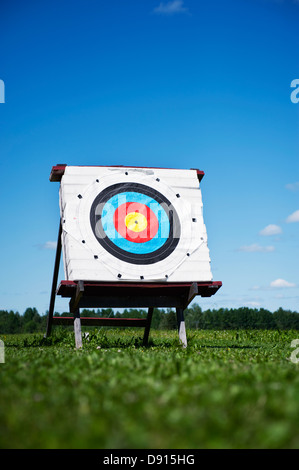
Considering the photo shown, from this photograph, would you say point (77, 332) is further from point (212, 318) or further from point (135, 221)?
point (212, 318)

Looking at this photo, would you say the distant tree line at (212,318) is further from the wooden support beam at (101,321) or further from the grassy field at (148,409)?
the grassy field at (148,409)

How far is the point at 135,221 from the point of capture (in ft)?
33.0

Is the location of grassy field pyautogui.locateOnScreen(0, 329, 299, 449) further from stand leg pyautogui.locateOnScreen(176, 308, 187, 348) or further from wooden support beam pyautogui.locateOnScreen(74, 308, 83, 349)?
stand leg pyautogui.locateOnScreen(176, 308, 187, 348)

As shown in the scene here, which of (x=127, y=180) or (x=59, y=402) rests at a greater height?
(x=127, y=180)

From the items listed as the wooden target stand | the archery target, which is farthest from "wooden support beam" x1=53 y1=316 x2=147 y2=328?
the archery target

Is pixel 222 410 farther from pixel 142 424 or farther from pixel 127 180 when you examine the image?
pixel 127 180

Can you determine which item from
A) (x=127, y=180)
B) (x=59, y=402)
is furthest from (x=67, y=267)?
(x=59, y=402)

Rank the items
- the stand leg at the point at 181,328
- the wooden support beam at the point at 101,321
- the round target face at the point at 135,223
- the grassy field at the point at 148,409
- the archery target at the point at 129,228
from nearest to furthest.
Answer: the grassy field at the point at 148,409, the archery target at the point at 129,228, the round target face at the point at 135,223, the stand leg at the point at 181,328, the wooden support beam at the point at 101,321

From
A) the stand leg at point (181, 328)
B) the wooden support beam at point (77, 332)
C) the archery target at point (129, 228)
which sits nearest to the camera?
the wooden support beam at point (77, 332)

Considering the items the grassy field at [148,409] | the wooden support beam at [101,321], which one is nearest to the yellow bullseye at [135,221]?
the wooden support beam at [101,321]

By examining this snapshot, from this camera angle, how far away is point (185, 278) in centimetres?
973

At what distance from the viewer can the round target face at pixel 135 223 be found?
385 inches
